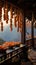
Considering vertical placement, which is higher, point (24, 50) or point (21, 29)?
point (21, 29)

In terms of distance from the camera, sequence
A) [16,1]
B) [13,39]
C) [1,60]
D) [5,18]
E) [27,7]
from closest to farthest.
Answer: [1,60], [5,18], [16,1], [27,7], [13,39]

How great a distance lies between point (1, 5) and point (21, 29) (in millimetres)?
Result: 2505

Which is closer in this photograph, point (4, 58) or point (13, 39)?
point (4, 58)

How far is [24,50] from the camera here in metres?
8.76

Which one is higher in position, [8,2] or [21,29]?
[8,2]

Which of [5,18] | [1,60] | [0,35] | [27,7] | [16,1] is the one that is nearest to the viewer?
[1,60]

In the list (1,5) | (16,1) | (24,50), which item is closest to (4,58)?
(1,5)

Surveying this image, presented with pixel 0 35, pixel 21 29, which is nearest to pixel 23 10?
pixel 21 29

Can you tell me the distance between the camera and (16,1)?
724 centimetres

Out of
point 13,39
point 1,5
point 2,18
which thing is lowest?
point 13,39

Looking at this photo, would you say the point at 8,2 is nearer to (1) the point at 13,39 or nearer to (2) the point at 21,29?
(2) the point at 21,29

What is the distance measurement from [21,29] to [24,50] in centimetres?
105

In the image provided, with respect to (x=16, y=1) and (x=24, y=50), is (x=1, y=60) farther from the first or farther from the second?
(x=24, y=50)

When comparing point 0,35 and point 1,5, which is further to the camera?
point 0,35
